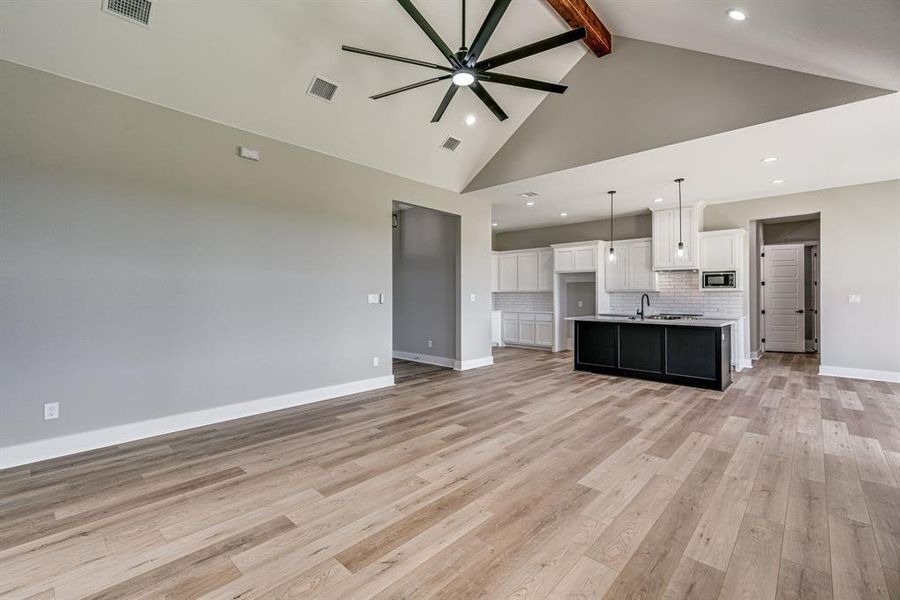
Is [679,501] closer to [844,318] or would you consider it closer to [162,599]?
[162,599]

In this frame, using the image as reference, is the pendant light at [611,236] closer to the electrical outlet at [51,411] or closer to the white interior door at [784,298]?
the white interior door at [784,298]

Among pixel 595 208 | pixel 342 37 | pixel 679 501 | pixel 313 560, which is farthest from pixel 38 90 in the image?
pixel 595 208

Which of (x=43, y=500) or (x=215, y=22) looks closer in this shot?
(x=43, y=500)

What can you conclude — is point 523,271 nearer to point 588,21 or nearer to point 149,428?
point 588,21

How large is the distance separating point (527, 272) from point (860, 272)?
5525 mm

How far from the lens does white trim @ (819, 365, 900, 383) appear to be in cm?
570

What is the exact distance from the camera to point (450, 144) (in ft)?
17.9

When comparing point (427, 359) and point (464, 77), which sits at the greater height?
point (464, 77)

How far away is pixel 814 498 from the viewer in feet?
8.00

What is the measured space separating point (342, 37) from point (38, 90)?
7.89 ft

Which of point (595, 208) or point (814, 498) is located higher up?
point (595, 208)

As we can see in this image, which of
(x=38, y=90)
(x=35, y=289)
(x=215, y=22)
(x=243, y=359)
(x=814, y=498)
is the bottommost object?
(x=814, y=498)

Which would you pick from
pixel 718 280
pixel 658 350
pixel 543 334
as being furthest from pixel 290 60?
pixel 718 280

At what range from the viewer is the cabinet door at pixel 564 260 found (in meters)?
8.52
